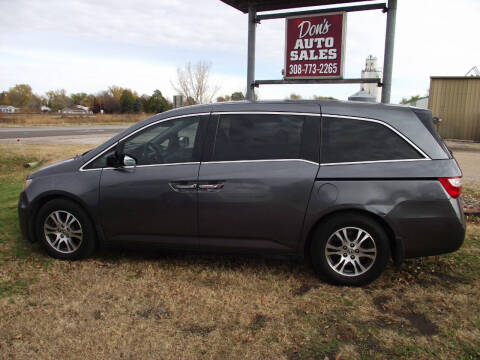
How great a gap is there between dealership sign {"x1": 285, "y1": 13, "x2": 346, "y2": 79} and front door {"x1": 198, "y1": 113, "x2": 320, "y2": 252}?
12.3 ft

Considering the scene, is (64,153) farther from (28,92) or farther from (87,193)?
(28,92)

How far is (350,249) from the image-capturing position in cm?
384

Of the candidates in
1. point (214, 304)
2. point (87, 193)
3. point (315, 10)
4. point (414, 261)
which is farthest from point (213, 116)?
point (315, 10)

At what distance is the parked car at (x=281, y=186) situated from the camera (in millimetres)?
3691

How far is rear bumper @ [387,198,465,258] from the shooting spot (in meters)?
3.64

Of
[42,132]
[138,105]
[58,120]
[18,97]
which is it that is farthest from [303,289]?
[18,97]

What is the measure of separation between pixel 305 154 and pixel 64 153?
11.4 metres

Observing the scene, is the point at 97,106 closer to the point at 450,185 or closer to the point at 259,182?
the point at 259,182

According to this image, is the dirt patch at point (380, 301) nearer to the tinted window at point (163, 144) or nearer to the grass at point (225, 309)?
the grass at point (225, 309)

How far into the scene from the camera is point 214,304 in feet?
11.6

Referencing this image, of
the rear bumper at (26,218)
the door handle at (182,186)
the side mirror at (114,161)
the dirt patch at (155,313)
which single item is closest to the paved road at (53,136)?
the rear bumper at (26,218)

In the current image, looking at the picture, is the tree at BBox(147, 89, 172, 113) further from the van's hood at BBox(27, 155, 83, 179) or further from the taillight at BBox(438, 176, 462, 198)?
the taillight at BBox(438, 176, 462, 198)

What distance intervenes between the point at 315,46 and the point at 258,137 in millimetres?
4057

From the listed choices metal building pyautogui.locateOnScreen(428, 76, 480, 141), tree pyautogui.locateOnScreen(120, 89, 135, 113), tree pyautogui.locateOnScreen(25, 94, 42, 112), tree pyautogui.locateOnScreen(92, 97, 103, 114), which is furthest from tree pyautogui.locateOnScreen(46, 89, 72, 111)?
metal building pyautogui.locateOnScreen(428, 76, 480, 141)
